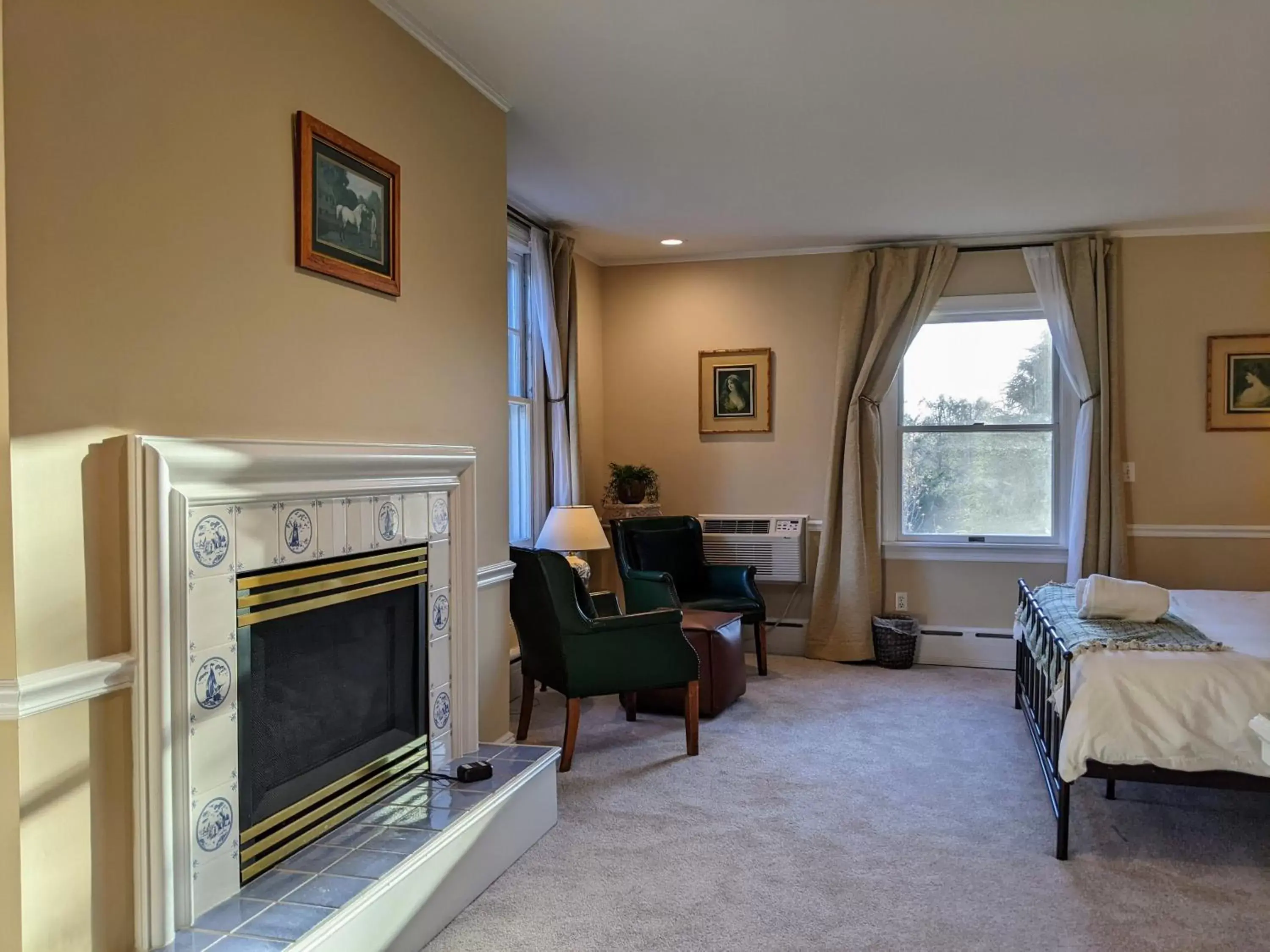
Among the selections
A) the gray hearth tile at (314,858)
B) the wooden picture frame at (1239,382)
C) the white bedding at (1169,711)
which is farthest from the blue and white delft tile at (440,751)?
the wooden picture frame at (1239,382)

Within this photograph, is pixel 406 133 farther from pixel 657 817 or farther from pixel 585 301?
pixel 585 301

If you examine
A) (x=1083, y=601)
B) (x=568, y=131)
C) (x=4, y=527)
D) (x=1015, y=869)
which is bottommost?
(x=1015, y=869)

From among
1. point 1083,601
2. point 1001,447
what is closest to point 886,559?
point 1001,447

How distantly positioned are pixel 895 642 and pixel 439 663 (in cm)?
330

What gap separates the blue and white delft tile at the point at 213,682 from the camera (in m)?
1.94

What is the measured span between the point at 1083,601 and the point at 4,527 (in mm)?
3349

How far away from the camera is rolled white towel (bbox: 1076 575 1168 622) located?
336 cm

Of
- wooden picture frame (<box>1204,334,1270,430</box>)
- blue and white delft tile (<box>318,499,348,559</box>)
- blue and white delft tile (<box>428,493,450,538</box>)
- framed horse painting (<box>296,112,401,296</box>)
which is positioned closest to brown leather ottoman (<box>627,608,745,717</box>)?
blue and white delft tile (<box>428,493,450,538</box>)

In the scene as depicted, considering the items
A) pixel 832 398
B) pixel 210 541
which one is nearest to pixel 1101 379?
pixel 832 398

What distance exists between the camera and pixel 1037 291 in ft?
17.5

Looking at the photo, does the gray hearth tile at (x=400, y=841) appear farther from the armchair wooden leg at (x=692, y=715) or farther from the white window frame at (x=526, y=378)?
the white window frame at (x=526, y=378)

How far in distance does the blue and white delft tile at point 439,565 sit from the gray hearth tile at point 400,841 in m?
0.76

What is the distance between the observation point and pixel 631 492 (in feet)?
18.6

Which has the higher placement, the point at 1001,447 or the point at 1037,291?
the point at 1037,291
